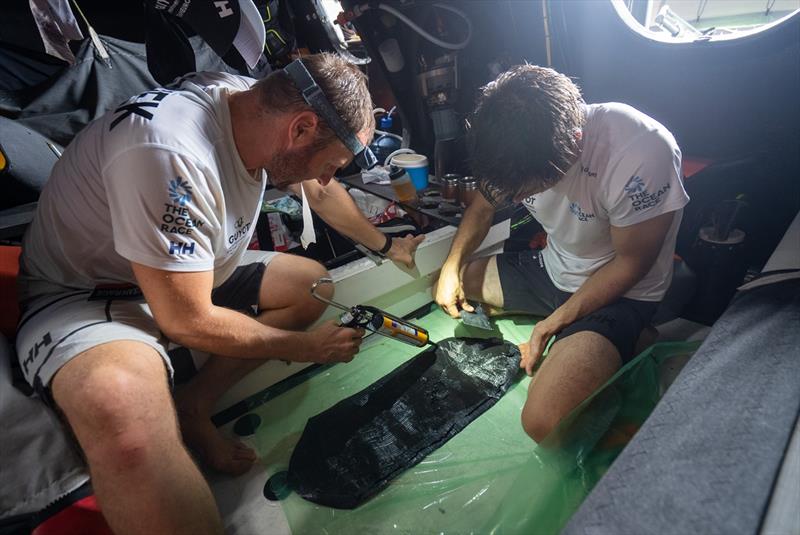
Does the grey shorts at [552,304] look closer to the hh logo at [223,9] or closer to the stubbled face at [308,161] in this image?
the stubbled face at [308,161]

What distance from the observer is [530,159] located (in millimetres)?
892

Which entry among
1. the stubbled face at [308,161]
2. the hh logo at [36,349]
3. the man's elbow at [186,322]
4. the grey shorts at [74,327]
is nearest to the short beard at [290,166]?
the stubbled face at [308,161]

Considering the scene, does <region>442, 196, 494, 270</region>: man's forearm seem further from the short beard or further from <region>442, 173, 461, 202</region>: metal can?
the short beard

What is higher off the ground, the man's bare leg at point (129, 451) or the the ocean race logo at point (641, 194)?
the the ocean race logo at point (641, 194)

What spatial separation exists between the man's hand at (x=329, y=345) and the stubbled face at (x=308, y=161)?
0.39m

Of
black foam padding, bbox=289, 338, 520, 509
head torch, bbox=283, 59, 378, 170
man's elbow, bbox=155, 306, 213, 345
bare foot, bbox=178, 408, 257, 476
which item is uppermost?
head torch, bbox=283, 59, 378, 170

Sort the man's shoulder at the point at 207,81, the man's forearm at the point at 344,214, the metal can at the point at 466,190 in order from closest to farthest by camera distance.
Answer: the man's shoulder at the point at 207,81, the man's forearm at the point at 344,214, the metal can at the point at 466,190

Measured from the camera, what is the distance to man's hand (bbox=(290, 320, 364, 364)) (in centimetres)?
97

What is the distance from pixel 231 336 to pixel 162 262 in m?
0.22

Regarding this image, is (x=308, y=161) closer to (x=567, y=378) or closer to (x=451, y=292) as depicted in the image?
(x=451, y=292)

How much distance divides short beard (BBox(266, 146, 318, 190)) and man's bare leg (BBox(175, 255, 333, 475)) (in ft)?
1.25

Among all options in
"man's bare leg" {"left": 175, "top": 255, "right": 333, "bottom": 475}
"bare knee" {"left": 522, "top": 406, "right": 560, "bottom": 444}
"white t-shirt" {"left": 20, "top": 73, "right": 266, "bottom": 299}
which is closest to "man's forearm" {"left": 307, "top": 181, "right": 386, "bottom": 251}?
"man's bare leg" {"left": 175, "top": 255, "right": 333, "bottom": 475}

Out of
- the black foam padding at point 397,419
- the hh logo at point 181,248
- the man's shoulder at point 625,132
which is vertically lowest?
the black foam padding at point 397,419

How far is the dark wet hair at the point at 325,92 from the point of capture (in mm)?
825
